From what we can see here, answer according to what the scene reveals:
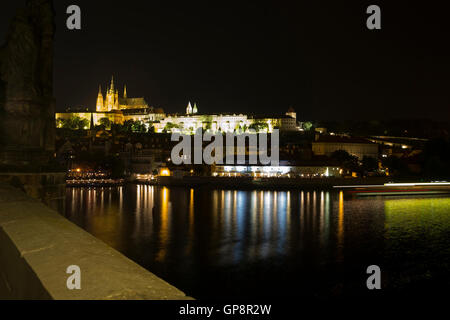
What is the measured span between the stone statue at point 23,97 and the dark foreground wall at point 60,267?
2765 millimetres

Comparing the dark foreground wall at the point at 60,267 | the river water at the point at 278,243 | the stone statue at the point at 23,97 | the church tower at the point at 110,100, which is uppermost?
the church tower at the point at 110,100

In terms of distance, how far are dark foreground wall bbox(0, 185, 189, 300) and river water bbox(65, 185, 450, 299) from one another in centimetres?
873

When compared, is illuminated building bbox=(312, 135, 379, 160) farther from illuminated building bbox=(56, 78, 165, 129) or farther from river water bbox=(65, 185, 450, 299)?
illuminated building bbox=(56, 78, 165, 129)

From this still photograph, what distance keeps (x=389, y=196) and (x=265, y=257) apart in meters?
29.0

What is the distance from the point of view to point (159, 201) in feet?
115

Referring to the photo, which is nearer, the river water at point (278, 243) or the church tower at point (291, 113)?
the river water at point (278, 243)

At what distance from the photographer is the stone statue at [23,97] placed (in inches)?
220

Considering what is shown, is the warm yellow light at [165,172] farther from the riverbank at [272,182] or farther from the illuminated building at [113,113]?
the illuminated building at [113,113]

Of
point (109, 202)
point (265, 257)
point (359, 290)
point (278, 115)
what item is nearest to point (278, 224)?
point (265, 257)

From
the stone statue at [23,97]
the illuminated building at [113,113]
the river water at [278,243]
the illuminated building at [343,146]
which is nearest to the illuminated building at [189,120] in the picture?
the illuminated building at [113,113]

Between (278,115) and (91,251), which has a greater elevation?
(278,115)

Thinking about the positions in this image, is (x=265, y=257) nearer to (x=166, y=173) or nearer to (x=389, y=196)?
(x=389, y=196)

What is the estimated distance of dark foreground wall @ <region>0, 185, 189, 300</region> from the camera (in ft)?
5.98
